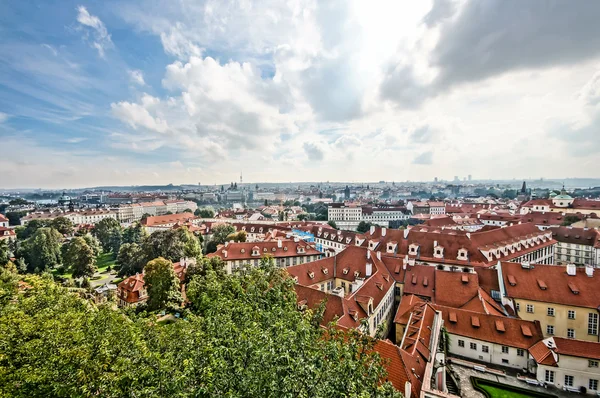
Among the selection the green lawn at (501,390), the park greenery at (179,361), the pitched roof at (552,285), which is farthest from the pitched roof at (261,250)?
the park greenery at (179,361)

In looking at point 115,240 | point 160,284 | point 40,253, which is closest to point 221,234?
point 115,240

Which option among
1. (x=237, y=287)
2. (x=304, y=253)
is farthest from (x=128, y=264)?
(x=237, y=287)

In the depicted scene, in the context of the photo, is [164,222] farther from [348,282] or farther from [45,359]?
[45,359]

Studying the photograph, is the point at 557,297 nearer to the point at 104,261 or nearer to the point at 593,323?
the point at 593,323

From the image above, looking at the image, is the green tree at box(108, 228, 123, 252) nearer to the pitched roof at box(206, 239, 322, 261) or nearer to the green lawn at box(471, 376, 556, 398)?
the pitched roof at box(206, 239, 322, 261)

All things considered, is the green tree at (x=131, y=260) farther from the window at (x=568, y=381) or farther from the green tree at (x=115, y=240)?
the window at (x=568, y=381)
